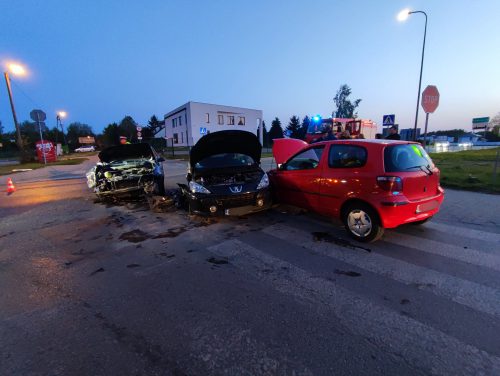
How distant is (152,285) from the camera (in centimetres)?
361

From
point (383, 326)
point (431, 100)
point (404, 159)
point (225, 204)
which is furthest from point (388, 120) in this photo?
point (383, 326)

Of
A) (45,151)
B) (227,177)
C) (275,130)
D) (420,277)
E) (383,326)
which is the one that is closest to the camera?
(383,326)

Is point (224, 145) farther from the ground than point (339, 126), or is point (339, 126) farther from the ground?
point (339, 126)

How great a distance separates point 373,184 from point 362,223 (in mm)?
702

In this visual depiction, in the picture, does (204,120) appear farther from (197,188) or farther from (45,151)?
(197,188)

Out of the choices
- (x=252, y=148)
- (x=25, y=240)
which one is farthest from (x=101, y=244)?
(x=252, y=148)

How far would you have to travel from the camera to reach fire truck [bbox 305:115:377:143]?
18125 millimetres

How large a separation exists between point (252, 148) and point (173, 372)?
5963 millimetres

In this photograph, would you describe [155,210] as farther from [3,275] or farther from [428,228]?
[428,228]

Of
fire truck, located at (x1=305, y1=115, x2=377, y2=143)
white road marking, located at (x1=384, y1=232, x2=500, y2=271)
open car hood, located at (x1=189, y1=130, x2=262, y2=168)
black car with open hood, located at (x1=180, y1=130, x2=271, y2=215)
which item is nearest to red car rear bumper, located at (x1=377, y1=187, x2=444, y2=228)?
white road marking, located at (x1=384, y1=232, x2=500, y2=271)

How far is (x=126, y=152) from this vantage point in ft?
33.3

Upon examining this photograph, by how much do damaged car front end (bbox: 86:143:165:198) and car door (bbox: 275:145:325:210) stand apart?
406 cm

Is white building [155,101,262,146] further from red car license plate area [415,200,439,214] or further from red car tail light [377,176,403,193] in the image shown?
red car tail light [377,176,403,193]

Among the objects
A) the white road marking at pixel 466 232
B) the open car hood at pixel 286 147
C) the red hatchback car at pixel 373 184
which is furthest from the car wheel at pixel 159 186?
the white road marking at pixel 466 232
